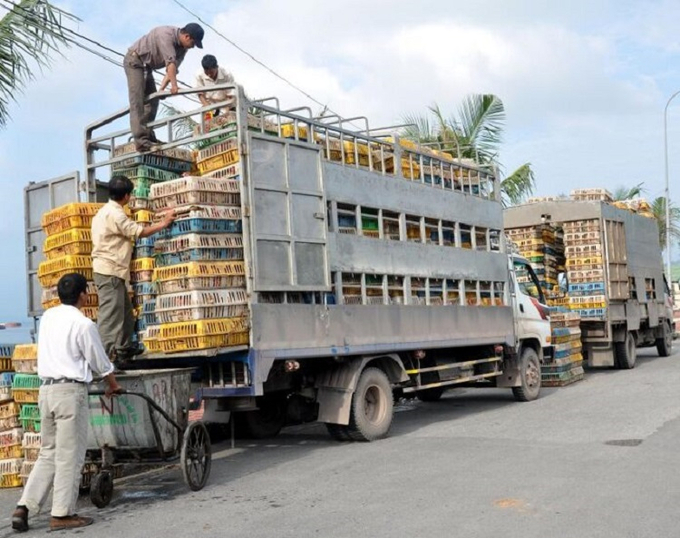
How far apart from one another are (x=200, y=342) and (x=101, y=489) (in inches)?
60.6

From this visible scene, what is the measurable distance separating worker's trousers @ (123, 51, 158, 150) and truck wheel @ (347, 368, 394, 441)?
11.8ft

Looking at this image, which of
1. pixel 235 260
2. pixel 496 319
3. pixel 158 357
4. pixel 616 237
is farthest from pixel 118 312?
pixel 616 237

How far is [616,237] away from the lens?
1789 centimetres

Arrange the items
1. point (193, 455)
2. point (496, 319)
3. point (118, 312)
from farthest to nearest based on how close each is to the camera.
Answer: point (496, 319)
point (118, 312)
point (193, 455)

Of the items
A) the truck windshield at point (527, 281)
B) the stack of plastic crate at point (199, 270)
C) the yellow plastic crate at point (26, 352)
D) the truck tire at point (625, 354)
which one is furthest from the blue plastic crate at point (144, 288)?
the truck tire at point (625, 354)

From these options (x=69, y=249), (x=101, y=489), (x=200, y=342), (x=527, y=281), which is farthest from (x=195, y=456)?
(x=527, y=281)

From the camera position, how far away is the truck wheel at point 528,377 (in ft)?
43.3

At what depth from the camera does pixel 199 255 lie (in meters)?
7.82

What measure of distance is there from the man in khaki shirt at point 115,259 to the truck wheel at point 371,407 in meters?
2.75

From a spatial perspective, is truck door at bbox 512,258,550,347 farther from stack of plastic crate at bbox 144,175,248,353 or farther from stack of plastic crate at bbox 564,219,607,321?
stack of plastic crate at bbox 144,175,248,353

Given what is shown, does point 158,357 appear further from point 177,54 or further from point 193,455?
point 177,54

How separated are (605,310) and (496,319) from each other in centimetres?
569

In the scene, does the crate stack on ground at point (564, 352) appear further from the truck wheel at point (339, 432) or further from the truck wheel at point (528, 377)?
the truck wheel at point (339, 432)

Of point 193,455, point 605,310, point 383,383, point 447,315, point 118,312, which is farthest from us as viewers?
point 605,310
